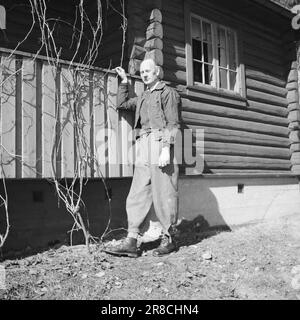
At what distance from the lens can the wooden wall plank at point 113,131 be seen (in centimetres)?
493

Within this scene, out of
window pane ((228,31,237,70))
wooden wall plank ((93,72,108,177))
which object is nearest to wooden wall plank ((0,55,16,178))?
wooden wall plank ((93,72,108,177))

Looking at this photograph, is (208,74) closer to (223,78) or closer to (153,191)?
(223,78)

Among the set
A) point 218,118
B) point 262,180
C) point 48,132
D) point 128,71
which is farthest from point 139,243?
point 262,180

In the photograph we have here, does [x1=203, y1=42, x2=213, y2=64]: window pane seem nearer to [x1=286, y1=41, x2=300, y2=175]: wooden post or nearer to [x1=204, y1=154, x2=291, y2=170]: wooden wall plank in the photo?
[x1=204, y1=154, x2=291, y2=170]: wooden wall plank

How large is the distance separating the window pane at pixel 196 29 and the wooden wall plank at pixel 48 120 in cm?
313

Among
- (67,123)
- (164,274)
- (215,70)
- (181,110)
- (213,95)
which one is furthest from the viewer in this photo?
(215,70)

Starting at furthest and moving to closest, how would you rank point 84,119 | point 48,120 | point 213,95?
point 213,95 → point 84,119 → point 48,120

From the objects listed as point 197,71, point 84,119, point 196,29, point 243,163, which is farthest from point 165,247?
point 196,29

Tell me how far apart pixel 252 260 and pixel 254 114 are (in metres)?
3.54

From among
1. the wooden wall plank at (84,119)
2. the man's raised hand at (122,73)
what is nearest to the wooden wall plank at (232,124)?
the man's raised hand at (122,73)

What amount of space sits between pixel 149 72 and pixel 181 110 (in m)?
1.42

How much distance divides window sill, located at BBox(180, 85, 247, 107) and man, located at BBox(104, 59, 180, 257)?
4.96 feet

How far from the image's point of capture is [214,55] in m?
7.04

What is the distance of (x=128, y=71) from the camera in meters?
5.70
